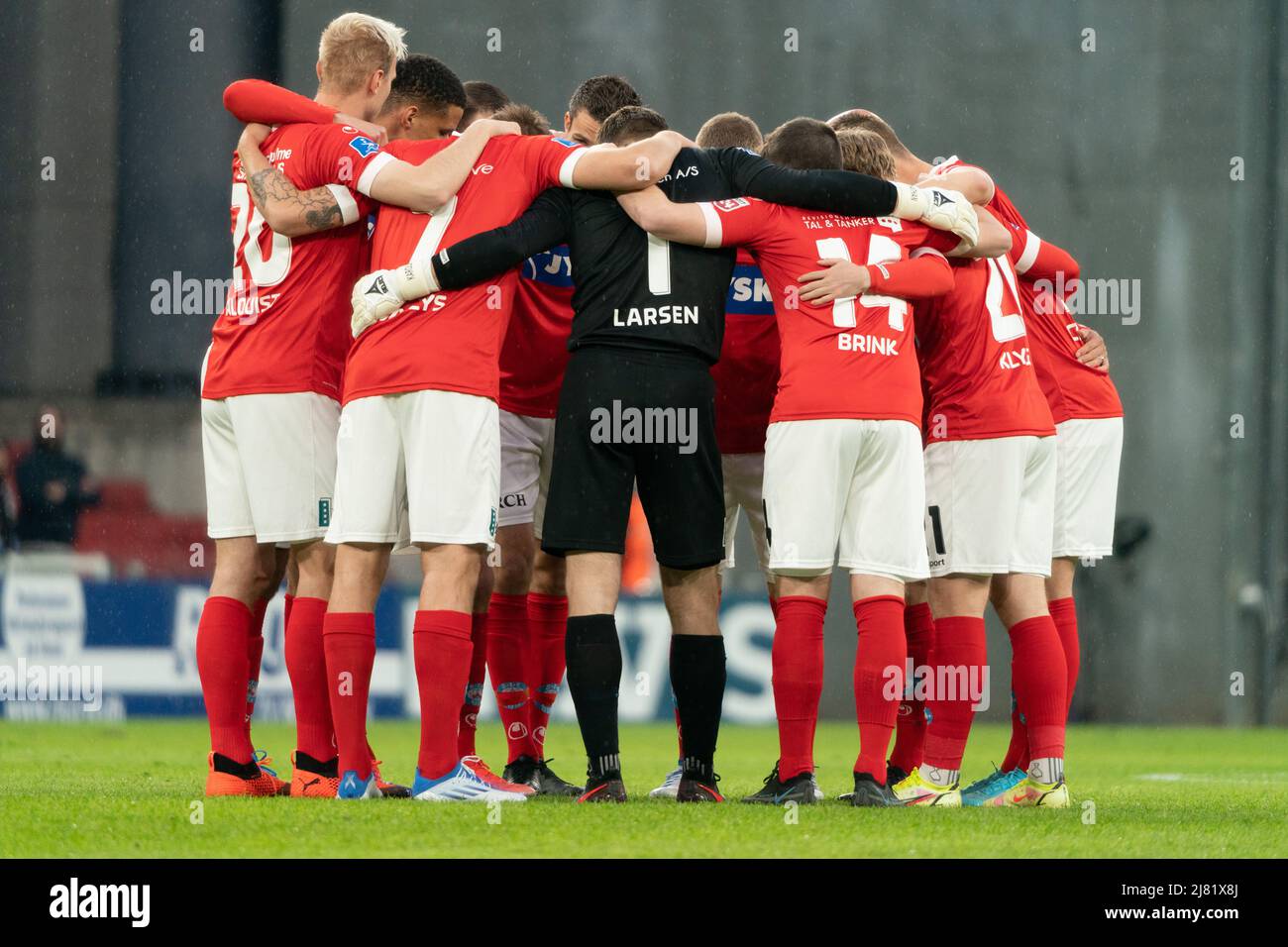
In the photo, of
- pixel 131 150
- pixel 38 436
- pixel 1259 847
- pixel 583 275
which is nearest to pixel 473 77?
pixel 131 150

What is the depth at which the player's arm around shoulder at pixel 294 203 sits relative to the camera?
16.6ft

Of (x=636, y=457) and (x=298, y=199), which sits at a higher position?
(x=298, y=199)

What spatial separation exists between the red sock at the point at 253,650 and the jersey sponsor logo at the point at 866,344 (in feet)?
6.57

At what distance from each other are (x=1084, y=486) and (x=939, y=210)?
1.30 metres

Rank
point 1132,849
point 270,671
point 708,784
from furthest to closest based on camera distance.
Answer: point 270,671 → point 708,784 → point 1132,849

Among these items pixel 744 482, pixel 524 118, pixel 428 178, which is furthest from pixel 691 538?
pixel 524 118

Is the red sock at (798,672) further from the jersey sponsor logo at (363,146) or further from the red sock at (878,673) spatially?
the jersey sponsor logo at (363,146)

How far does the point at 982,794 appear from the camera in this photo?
17.5 ft

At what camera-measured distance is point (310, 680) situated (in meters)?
5.02

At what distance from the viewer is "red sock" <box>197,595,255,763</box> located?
16.6ft

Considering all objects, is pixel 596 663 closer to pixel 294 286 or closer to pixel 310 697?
pixel 310 697

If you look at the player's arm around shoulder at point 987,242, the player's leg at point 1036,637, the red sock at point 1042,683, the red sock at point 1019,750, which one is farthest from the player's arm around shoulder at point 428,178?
the red sock at point 1019,750

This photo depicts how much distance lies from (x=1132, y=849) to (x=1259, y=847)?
0.39 meters
